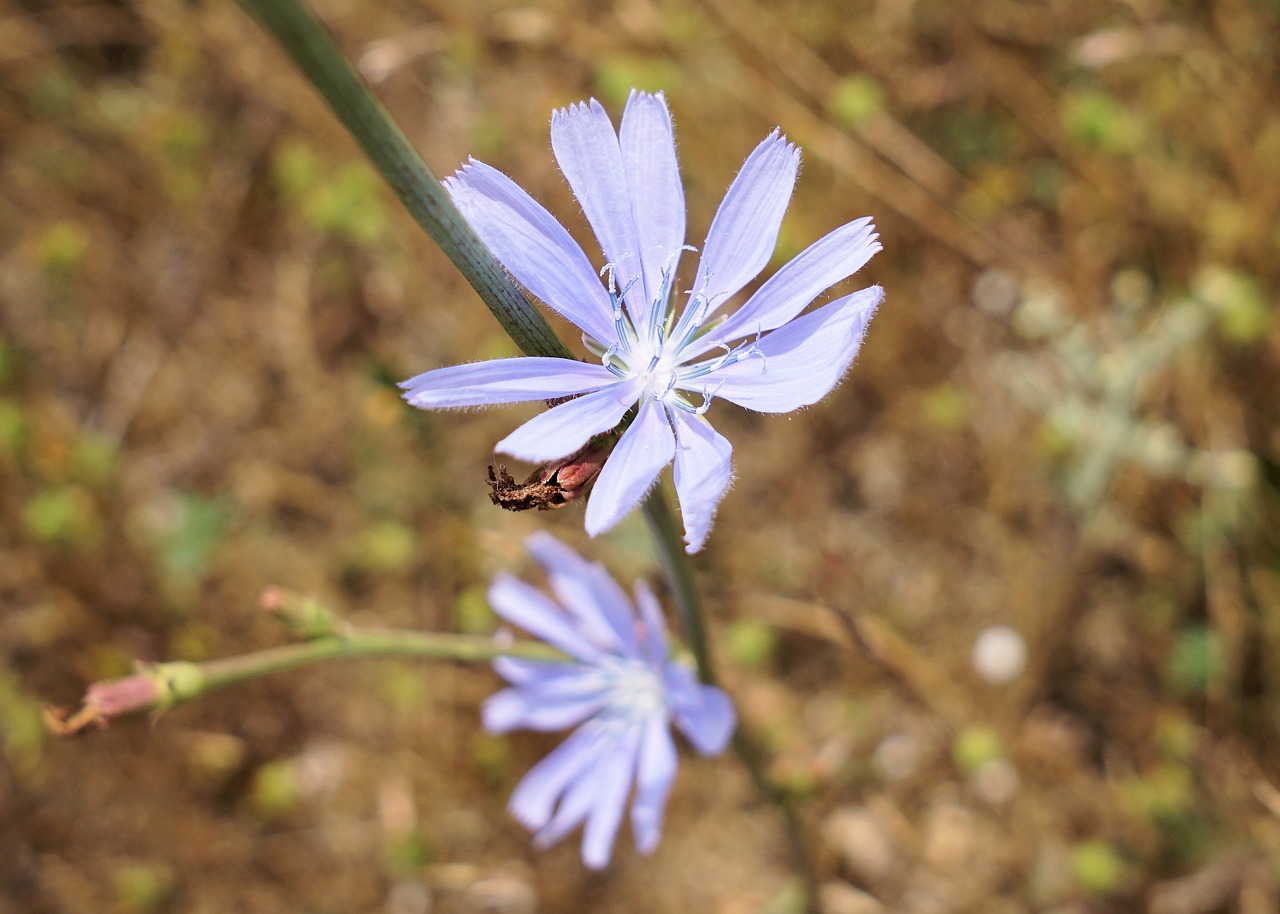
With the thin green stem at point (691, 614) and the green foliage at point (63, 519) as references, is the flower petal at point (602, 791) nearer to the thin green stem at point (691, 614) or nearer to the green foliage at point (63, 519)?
the thin green stem at point (691, 614)

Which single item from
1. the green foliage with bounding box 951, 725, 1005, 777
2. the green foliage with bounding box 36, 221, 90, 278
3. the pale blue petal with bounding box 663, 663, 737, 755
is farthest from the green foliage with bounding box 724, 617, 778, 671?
the green foliage with bounding box 36, 221, 90, 278

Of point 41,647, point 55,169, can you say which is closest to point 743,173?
point 41,647

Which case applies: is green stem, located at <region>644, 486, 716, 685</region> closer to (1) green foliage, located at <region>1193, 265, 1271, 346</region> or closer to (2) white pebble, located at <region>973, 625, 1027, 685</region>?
(2) white pebble, located at <region>973, 625, 1027, 685</region>

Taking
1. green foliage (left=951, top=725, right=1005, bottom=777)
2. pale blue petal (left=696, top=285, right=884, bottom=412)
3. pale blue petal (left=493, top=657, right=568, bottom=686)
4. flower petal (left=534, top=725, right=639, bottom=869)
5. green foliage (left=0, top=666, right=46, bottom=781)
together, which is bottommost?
green foliage (left=951, top=725, right=1005, bottom=777)

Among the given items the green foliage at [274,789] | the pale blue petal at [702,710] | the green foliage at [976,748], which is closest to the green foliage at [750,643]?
the green foliage at [976,748]

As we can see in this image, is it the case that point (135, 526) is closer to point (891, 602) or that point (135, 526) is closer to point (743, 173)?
point (891, 602)

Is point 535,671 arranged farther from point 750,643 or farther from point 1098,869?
point 1098,869
